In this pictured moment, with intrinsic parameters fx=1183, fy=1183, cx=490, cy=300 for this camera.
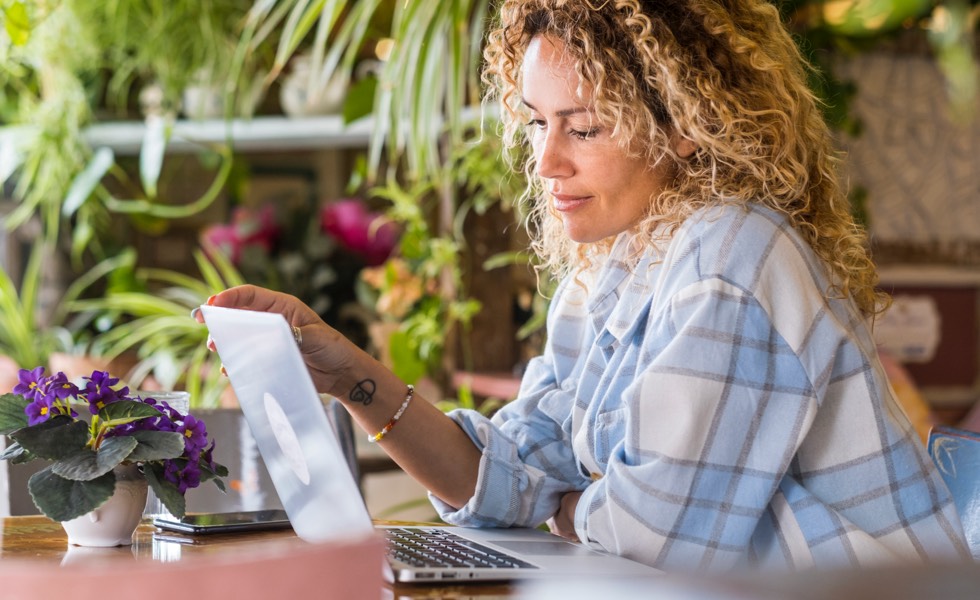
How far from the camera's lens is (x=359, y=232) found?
11.3 feet

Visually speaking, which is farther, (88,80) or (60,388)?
(88,80)

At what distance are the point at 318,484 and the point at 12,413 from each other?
35 cm

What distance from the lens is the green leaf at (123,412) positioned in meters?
1.10

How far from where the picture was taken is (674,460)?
1140mm

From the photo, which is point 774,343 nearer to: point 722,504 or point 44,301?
point 722,504

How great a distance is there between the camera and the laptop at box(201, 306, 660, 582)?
0.88 m

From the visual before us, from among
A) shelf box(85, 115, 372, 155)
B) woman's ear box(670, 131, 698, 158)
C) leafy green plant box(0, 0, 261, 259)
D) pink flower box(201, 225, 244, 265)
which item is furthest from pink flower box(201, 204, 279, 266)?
woman's ear box(670, 131, 698, 158)

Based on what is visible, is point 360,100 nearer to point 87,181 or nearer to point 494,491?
point 87,181

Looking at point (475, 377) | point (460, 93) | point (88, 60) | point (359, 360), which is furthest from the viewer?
point (88, 60)

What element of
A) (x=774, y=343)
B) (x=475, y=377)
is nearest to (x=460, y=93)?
(x=475, y=377)

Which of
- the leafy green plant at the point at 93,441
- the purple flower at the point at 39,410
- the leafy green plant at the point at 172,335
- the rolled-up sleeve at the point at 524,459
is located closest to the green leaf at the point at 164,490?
the leafy green plant at the point at 93,441

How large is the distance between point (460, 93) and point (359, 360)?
114cm

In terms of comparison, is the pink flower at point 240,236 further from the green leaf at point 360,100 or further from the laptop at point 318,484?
the laptop at point 318,484

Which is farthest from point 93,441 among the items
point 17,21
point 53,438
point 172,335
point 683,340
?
point 172,335
